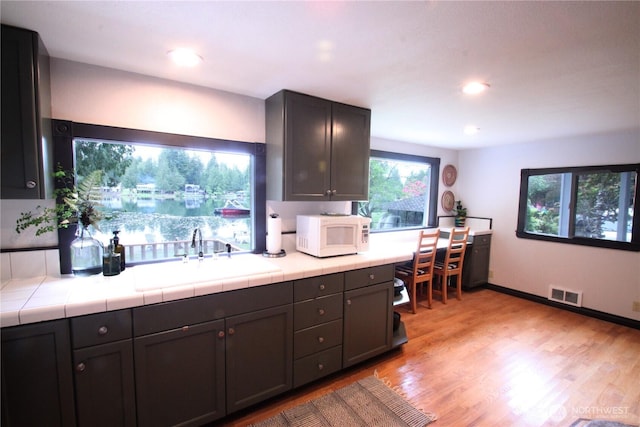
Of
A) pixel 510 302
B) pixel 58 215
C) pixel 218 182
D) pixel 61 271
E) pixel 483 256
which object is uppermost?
pixel 218 182

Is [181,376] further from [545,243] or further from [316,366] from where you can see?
[545,243]

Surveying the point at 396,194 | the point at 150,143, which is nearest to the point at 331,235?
the point at 150,143

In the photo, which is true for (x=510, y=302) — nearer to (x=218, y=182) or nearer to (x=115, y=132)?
(x=218, y=182)

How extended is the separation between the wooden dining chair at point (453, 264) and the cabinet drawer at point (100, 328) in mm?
3460

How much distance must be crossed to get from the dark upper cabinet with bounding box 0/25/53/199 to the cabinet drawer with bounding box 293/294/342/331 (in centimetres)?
158

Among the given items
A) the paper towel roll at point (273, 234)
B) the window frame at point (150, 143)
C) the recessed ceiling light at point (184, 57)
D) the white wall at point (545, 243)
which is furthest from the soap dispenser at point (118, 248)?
the white wall at point (545, 243)

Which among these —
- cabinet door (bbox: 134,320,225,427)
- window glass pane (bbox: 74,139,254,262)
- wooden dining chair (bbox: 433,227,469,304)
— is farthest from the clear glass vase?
wooden dining chair (bbox: 433,227,469,304)

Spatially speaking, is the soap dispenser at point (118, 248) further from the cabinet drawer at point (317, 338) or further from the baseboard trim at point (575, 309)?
the baseboard trim at point (575, 309)

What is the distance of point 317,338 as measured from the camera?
6.79ft

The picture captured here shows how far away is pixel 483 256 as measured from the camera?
4.33m

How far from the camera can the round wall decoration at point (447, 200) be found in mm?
4637

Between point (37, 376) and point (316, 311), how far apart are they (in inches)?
57.2

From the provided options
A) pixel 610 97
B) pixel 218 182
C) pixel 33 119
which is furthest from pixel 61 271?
pixel 610 97

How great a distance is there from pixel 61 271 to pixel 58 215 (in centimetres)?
35
